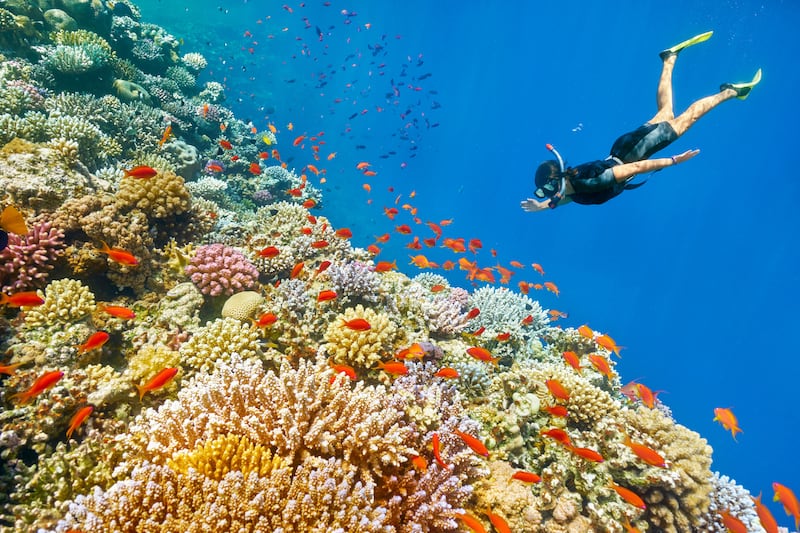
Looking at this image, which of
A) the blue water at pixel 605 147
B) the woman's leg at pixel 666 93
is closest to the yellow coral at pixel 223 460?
the woman's leg at pixel 666 93

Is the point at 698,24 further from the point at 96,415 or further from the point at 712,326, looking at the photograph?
the point at 96,415

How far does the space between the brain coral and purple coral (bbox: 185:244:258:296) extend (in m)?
2.09

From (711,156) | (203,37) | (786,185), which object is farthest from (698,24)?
(203,37)

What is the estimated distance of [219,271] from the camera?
5770mm

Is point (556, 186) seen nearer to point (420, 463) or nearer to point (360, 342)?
point (360, 342)

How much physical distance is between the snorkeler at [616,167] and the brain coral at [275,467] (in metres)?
3.49

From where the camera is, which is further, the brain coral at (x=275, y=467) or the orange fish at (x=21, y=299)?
the orange fish at (x=21, y=299)

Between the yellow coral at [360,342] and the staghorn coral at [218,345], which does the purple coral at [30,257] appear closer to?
the staghorn coral at [218,345]

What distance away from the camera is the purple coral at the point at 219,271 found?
5680mm

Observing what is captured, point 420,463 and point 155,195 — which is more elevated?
point 155,195

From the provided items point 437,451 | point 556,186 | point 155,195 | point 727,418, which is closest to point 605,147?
point 727,418

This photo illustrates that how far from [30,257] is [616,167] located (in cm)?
822

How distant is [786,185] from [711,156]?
27.3m

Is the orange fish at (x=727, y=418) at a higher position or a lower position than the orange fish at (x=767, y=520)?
higher
